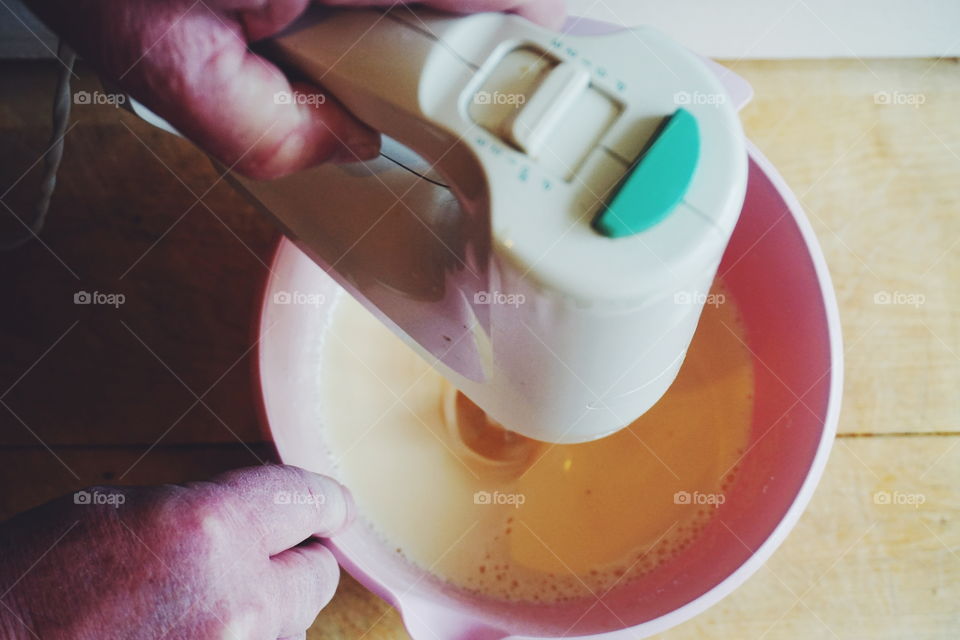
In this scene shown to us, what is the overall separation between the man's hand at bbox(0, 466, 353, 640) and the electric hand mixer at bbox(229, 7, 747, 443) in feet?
0.62

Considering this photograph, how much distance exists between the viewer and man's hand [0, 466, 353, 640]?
14.1 inches

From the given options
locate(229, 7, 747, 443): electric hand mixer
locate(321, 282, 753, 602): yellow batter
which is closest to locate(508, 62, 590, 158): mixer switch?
locate(229, 7, 747, 443): electric hand mixer

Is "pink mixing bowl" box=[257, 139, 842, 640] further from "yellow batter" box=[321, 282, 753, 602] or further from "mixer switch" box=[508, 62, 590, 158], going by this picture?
"mixer switch" box=[508, 62, 590, 158]

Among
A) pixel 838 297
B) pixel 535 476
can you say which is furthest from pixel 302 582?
pixel 838 297

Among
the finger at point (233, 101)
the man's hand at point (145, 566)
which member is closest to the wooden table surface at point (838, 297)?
the man's hand at point (145, 566)

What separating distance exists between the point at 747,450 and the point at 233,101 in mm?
481

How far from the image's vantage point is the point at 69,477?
1.96 ft

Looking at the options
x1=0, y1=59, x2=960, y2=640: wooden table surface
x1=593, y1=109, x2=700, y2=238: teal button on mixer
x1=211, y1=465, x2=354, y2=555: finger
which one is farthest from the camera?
x1=0, y1=59, x2=960, y2=640: wooden table surface

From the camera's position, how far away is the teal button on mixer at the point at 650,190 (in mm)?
266

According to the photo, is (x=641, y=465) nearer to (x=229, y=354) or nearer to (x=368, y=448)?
(x=368, y=448)

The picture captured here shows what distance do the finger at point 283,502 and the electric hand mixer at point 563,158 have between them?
188mm

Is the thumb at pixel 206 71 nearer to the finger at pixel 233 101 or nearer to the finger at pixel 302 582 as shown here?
the finger at pixel 233 101

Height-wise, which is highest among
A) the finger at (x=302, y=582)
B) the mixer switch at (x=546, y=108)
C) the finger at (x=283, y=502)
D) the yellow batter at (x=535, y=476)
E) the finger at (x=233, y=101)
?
the mixer switch at (x=546, y=108)

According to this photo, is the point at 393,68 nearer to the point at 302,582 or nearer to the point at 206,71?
the point at 206,71
